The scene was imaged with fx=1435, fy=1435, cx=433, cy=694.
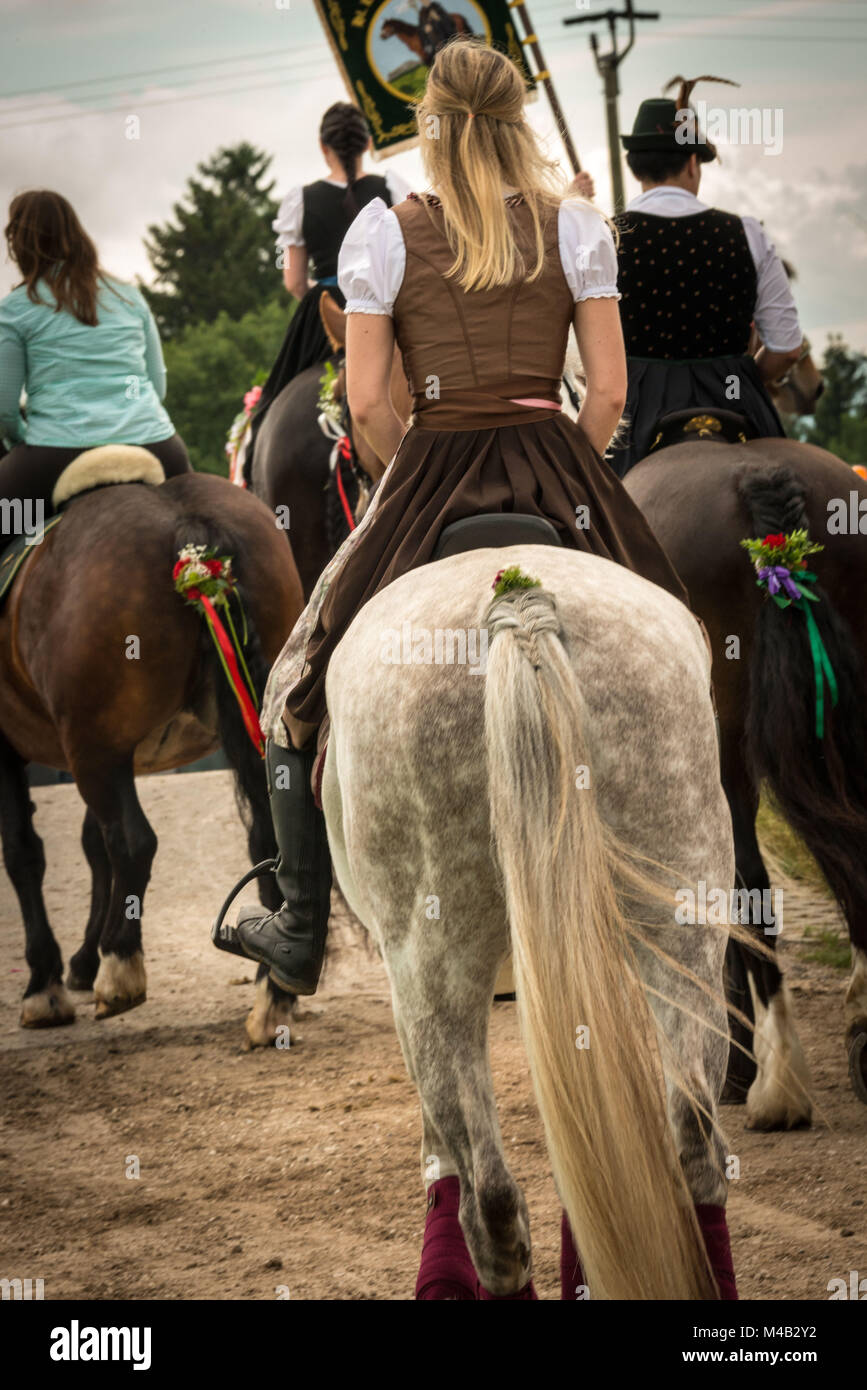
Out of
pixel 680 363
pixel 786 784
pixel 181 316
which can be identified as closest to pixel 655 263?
pixel 680 363

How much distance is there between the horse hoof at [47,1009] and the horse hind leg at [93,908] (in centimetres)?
50

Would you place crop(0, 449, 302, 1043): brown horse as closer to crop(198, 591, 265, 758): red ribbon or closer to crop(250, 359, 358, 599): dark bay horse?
crop(198, 591, 265, 758): red ribbon

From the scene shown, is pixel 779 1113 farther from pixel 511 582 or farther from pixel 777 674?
pixel 511 582

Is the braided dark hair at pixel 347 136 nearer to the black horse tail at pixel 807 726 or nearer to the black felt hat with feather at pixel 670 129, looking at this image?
the black felt hat with feather at pixel 670 129

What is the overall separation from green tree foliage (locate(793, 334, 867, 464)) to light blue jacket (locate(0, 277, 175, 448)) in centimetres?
5000

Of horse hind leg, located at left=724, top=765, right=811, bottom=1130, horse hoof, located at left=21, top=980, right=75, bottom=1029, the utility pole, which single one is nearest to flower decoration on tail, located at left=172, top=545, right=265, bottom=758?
horse hoof, located at left=21, top=980, right=75, bottom=1029

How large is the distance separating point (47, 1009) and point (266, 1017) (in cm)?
104

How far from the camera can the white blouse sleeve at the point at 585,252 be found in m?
2.93

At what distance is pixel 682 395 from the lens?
5055 millimetres

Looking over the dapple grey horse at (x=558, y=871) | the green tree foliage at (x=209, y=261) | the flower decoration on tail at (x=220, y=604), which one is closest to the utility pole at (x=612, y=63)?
the flower decoration on tail at (x=220, y=604)

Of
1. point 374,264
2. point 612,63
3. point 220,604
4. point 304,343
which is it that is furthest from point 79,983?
point 612,63

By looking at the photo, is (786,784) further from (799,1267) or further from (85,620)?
(85,620)

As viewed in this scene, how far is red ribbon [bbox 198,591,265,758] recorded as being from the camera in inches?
216
